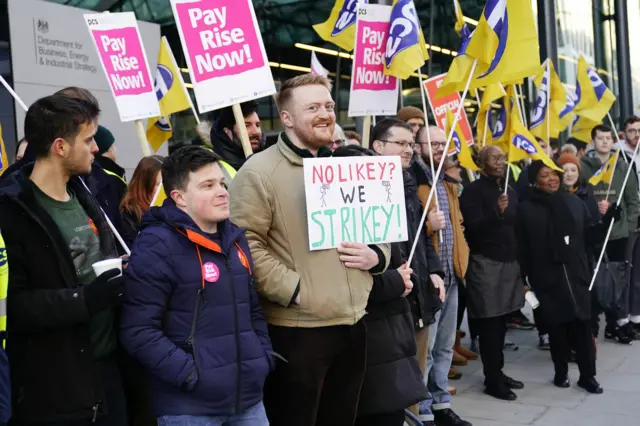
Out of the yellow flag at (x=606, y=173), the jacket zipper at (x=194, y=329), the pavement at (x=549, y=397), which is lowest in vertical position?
the pavement at (x=549, y=397)

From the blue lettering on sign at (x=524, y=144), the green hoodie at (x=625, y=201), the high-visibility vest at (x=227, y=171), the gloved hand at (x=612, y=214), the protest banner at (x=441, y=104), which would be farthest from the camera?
the green hoodie at (x=625, y=201)

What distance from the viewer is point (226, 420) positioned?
312 centimetres

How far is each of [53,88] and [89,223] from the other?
23.8 feet

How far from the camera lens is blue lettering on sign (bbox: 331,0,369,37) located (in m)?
7.13

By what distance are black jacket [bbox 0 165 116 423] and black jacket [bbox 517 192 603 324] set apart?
4.52 m

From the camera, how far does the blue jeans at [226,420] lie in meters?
3.03

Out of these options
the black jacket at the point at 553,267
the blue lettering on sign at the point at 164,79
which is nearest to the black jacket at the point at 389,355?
the black jacket at the point at 553,267

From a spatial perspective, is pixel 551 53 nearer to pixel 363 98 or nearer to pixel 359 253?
pixel 363 98

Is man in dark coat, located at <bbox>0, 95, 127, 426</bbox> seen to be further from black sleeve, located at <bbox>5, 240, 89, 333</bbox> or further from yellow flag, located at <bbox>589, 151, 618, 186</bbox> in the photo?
yellow flag, located at <bbox>589, 151, 618, 186</bbox>

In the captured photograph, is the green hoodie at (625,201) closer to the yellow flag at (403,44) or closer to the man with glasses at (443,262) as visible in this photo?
the man with glasses at (443,262)

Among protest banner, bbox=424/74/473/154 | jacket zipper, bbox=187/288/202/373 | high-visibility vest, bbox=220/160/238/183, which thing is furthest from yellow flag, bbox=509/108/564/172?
jacket zipper, bbox=187/288/202/373

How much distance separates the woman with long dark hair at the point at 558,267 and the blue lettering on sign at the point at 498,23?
62.9 inches

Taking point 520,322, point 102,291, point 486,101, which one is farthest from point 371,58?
point 520,322

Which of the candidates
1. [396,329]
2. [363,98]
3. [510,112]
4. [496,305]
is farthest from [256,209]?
[510,112]
